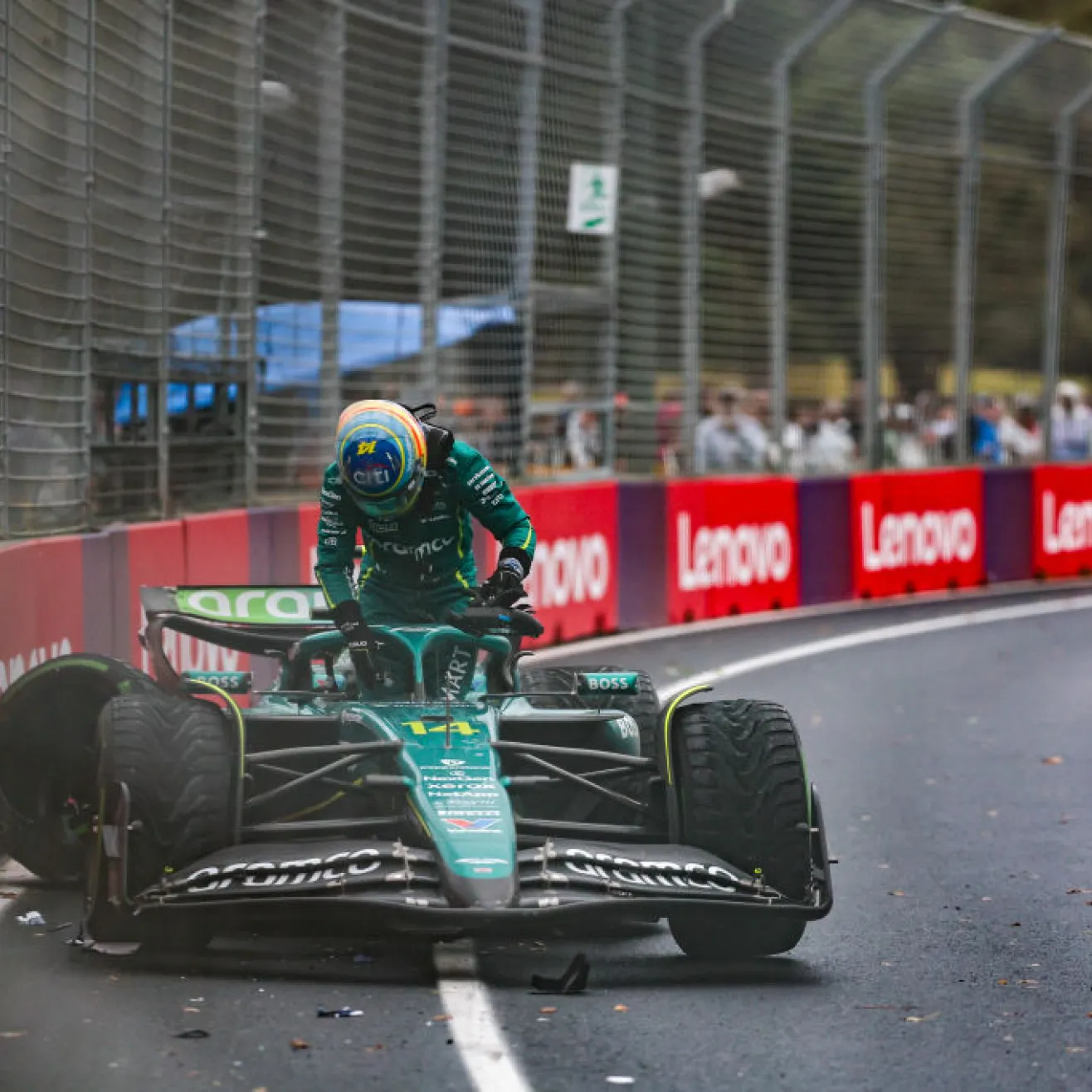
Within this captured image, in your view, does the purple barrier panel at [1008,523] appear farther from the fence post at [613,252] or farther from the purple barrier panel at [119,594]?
the purple barrier panel at [119,594]

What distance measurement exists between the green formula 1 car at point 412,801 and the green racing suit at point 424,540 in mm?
305

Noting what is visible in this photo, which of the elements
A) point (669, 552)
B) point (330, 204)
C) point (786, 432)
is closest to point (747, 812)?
point (330, 204)

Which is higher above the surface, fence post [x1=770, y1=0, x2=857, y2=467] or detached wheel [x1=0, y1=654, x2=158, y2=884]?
fence post [x1=770, y1=0, x2=857, y2=467]

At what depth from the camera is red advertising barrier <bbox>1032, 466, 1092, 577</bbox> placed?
84.2ft

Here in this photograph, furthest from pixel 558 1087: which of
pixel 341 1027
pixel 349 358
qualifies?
pixel 349 358

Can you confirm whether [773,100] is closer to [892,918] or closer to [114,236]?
[114,236]

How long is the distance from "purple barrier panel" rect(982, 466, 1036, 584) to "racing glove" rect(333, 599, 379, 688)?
56.8 ft

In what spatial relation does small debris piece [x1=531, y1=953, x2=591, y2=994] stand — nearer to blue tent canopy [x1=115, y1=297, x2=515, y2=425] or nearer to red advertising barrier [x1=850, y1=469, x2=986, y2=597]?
blue tent canopy [x1=115, y1=297, x2=515, y2=425]

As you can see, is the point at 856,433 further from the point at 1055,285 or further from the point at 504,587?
the point at 504,587

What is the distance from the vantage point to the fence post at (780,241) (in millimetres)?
22547

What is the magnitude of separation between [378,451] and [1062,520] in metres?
19.0

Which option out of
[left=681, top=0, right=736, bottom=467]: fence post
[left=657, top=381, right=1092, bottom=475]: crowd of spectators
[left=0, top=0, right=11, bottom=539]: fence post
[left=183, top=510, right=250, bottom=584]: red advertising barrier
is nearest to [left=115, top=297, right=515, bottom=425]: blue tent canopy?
[left=183, top=510, right=250, bottom=584]: red advertising barrier

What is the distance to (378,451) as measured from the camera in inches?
317

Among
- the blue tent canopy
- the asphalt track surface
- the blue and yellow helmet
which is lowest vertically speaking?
the asphalt track surface
